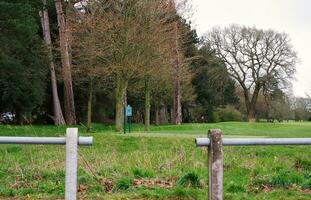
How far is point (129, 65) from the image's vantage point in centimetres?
3086

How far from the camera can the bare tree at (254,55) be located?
2525 inches

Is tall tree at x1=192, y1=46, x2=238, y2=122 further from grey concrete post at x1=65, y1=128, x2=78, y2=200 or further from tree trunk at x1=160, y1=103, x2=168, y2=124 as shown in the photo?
grey concrete post at x1=65, y1=128, x2=78, y2=200

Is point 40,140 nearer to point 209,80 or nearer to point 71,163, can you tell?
point 71,163

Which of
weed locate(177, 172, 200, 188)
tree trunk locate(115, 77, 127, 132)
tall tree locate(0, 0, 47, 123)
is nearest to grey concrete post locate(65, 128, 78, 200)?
weed locate(177, 172, 200, 188)

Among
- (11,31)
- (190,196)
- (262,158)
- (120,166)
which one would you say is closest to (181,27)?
(11,31)

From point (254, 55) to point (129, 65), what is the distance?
122ft

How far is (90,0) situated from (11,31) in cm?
997

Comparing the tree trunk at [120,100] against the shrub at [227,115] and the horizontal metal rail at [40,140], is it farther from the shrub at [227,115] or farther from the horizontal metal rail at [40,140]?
the shrub at [227,115]

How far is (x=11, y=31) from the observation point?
26.4 m

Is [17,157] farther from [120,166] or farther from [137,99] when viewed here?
[137,99]

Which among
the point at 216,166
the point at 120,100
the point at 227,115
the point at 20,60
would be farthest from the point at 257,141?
the point at 227,115

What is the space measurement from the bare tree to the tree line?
12 centimetres

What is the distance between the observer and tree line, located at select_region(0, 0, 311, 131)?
30.9 meters

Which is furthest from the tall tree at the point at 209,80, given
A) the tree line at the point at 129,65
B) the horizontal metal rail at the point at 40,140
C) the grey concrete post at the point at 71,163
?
the grey concrete post at the point at 71,163
